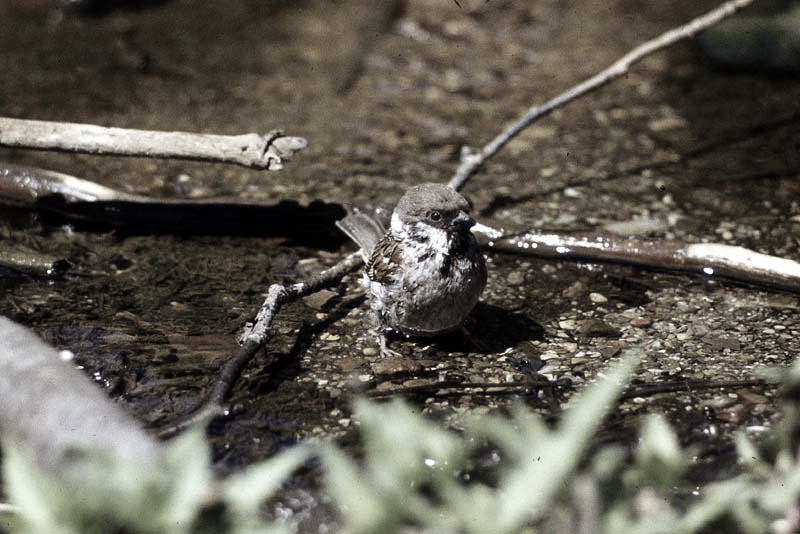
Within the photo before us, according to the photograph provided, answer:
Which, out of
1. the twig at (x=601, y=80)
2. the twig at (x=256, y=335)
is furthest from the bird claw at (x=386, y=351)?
the twig at (x=601, y=80)

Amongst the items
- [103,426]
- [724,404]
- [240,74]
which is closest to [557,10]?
[240,74]

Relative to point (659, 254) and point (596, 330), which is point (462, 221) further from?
point (659, 254)

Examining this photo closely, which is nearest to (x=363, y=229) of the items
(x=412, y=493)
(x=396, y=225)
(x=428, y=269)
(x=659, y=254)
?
(x=396, y=225)

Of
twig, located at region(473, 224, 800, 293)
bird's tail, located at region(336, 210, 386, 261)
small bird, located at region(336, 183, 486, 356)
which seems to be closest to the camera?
small bird, located at region(336, 183, 486, 356)

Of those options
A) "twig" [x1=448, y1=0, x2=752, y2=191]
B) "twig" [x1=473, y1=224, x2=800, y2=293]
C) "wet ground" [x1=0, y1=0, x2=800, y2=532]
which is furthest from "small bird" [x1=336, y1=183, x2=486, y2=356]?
"twig" [x1=448, y1=0, x2=752, y2=191]

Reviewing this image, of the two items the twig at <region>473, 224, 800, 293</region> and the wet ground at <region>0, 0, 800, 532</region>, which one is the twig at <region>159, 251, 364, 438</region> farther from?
the twig at <region>473, 224, 800, 293</region>

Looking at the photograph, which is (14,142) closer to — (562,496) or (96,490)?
(96,490)
